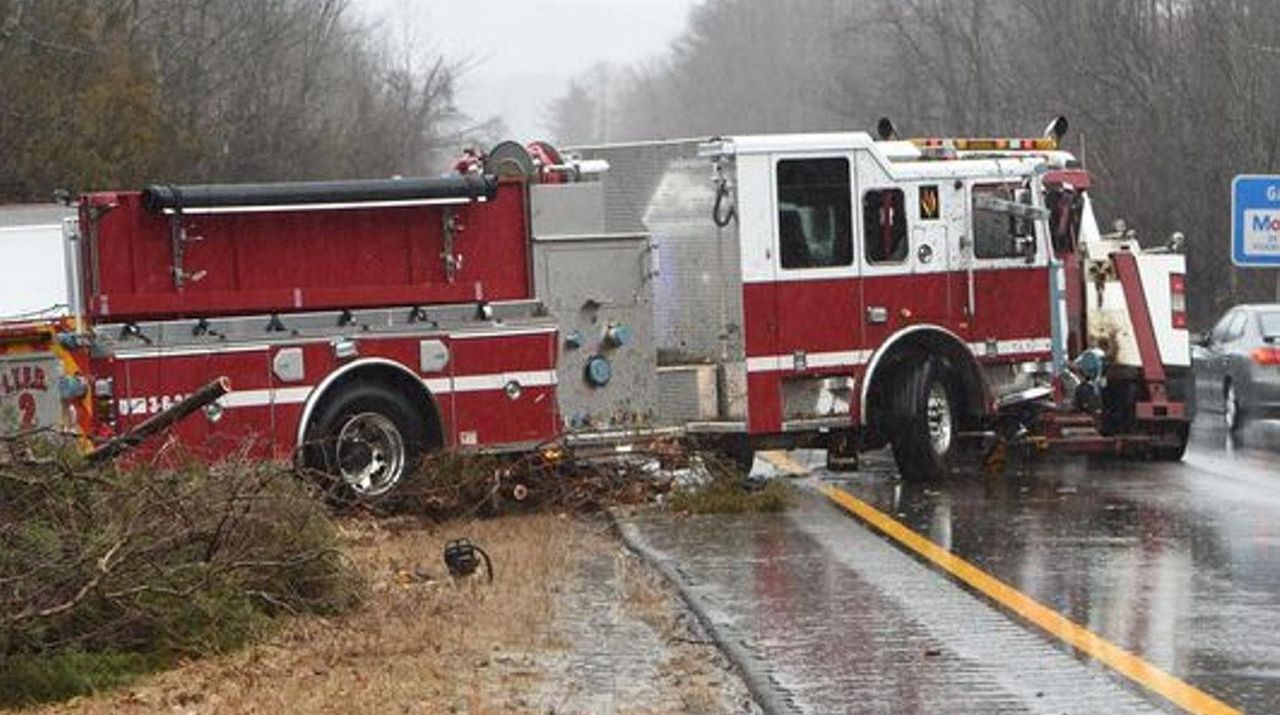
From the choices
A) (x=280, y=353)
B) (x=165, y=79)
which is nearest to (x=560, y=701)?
(x=280, y=353)

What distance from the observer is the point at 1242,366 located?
80.1 ft

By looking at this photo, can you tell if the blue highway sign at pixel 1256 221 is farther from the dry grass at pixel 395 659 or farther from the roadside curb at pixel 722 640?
the dry grass at pixel 395 659

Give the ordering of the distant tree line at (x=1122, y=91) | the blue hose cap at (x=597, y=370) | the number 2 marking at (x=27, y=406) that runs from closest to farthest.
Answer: the number 2 marking at (x=27, y=406) → the blue hose cap at (x=597, y=370) → the distant tree line at (x=1122, y=91)

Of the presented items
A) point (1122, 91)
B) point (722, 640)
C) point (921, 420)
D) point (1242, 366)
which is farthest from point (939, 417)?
point (1122, 91)

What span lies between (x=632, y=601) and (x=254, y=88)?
124 ft

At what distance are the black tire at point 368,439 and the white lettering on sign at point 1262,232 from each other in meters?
9.12

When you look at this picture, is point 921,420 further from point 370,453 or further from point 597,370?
point 370,453

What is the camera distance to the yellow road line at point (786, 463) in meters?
18.9

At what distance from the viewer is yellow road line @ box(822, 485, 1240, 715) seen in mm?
8422

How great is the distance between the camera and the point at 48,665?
8.55 meters

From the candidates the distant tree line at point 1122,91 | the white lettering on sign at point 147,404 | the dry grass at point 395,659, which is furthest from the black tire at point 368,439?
the distant tree line at point 1122,91

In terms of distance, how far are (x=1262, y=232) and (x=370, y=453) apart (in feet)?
31.9

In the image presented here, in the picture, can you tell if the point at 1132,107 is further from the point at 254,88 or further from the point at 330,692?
the point at 330,692

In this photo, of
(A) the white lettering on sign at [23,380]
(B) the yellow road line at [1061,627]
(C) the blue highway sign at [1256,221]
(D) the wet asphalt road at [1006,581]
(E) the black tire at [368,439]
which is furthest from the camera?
(C) the blue highway sign at [1256,221]
